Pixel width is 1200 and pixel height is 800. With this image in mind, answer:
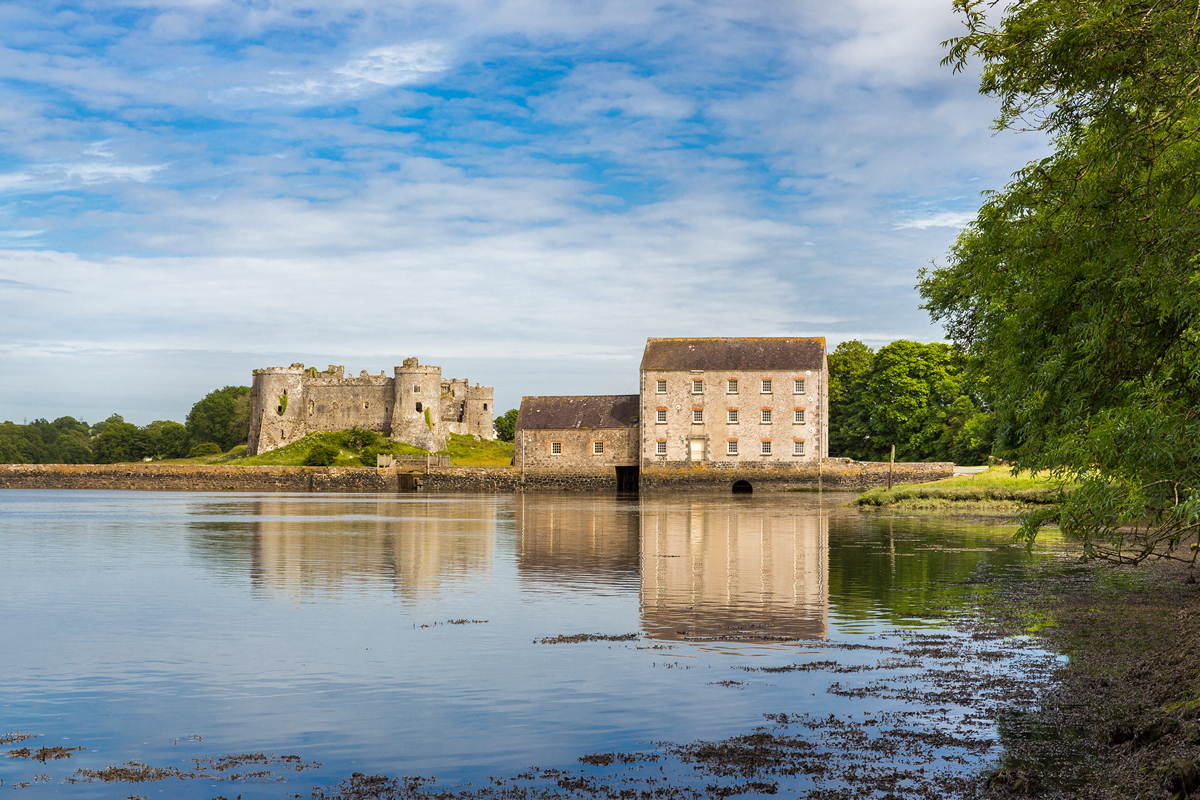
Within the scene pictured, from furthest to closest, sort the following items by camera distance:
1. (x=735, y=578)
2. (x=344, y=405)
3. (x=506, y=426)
Answer: 1. (x=506, y=426)
2. (x=344, y=405)
3. (x=735, y=578)

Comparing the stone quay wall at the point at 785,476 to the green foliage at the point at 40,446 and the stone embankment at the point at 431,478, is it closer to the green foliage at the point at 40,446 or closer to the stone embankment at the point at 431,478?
the stone embankment at the point at 431,478

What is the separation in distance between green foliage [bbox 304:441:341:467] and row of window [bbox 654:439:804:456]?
3375cm

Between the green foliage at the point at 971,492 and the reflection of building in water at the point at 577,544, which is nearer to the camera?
the reflection of building in water at the point at 577,544

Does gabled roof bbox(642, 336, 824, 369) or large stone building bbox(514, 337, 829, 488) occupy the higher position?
gabled roof bbox(642, 336, 824, 369)

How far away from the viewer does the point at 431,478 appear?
3255 inches

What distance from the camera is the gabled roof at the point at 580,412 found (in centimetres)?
7556

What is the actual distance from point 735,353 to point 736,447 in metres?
7.04

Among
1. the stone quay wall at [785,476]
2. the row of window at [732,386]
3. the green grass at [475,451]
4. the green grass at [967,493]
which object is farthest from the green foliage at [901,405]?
the green grass at [475,451]

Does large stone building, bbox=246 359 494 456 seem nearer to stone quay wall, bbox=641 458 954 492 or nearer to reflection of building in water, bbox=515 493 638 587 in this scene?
stone quay wall, bbox=641 458 954 492

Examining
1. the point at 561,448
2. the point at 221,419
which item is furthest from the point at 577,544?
the point at 221,419

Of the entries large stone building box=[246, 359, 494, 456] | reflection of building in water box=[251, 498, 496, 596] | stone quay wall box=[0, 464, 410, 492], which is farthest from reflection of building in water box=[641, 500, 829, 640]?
large stone building box=[246, 359, 494, 456]

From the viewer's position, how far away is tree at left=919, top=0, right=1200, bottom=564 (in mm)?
8797

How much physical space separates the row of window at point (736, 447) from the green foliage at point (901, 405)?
11047mm

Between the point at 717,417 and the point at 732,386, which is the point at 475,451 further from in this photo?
the point at 732,386
